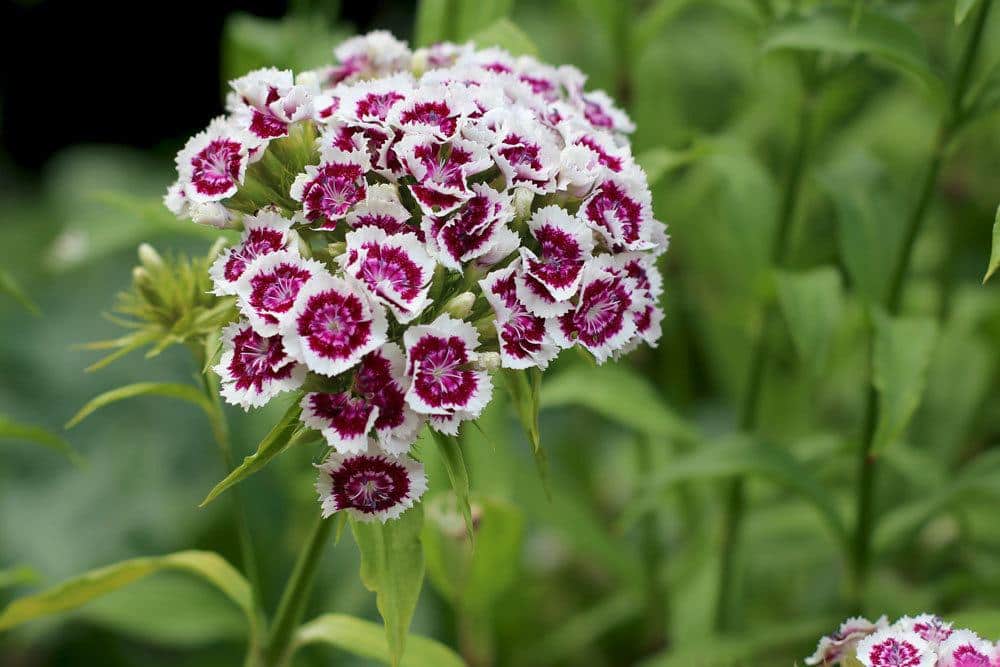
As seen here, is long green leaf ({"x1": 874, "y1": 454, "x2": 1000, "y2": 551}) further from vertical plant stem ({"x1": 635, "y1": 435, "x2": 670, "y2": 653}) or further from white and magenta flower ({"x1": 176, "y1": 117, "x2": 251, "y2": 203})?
white and magenta flower ({"x1": 176, "y1": 117, "x2": 251, "y2": 203})

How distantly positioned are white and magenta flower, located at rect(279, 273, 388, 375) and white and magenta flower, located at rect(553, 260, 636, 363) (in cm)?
22

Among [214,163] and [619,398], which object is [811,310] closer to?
[619,398]

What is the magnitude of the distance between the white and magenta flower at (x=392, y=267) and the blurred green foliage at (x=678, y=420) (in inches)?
13.9

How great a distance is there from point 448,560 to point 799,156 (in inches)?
40.2

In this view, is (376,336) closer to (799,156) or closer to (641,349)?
(799,156)

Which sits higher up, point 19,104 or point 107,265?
point 19,104

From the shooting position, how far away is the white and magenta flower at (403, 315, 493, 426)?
3.81ft

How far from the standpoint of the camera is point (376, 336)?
115 centimetres

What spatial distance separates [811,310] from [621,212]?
2.01 feet

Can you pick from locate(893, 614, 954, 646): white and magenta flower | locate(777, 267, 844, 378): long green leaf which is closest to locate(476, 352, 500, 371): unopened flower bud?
locate(893, 614, 954, 646): white and magenta flower

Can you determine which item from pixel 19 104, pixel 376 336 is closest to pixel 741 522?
pixel 376 336

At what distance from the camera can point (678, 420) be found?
215 cm

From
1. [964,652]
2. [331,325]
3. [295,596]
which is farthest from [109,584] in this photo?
[964,652]

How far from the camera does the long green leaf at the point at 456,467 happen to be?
1.22m
